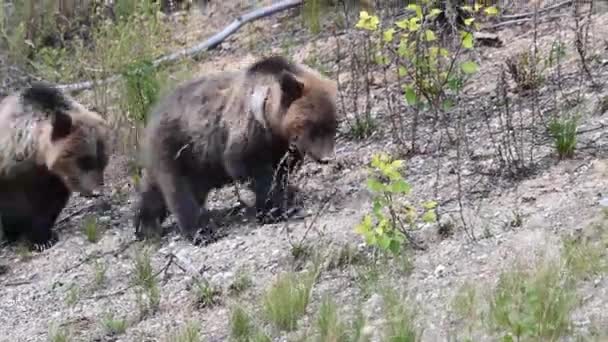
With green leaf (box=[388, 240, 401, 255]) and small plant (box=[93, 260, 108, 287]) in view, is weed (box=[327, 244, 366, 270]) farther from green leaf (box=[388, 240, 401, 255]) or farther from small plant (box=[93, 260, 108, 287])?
small plant (box=[93, 260, 108, 287])

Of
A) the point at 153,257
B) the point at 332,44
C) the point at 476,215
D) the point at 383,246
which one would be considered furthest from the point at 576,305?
the point at 332,44

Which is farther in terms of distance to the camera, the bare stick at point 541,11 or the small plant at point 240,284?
the bare stick at point 541,11

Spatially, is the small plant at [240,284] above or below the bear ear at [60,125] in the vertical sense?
below

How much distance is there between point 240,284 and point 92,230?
2.20 meters

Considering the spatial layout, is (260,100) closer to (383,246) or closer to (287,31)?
(383,246)

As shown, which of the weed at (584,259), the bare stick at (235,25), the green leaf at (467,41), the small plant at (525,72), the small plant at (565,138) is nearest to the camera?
the weed at (584,259)

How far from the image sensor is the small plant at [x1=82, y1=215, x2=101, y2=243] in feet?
27.6

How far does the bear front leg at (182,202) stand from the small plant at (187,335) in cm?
200

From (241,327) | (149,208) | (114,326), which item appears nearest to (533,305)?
(241,327)

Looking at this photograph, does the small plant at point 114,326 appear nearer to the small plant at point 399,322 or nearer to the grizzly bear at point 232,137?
the grizzly bear at point 232,137

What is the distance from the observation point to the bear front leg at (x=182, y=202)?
7996mm

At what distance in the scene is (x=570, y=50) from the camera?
948cm

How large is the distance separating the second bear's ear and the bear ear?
1839 millimetres

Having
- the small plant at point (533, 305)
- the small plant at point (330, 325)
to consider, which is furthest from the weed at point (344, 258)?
the small plant at point (533, 305)
